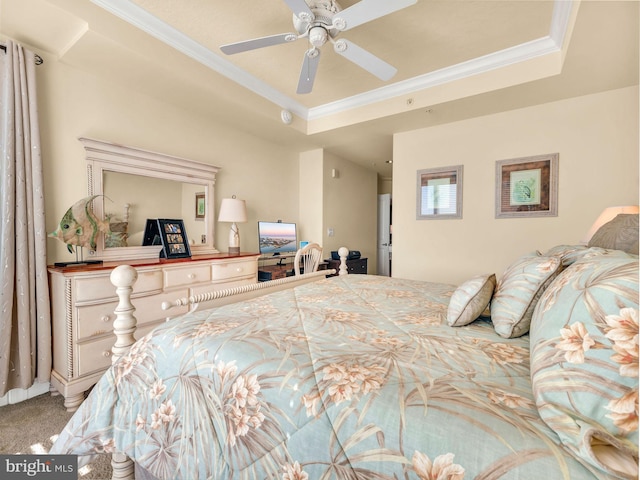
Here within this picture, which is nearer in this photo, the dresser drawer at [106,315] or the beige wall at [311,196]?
the dresser drawer at [106,315]

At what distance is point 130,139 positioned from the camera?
8.16 feet

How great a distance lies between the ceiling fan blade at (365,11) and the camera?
144cm

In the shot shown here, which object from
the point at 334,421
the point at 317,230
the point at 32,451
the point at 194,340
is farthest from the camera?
the point at 317,230

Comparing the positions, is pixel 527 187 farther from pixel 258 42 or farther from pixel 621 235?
pixel 258 42

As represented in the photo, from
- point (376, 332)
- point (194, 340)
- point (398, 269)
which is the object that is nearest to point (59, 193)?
point (194, 340)

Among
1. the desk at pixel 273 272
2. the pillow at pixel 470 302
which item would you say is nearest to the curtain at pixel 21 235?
the desk at pixel 273 272

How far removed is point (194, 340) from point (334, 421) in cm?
55

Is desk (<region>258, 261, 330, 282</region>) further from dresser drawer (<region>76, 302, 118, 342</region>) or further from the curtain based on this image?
the curtain

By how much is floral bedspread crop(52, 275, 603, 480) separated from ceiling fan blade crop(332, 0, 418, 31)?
5.11 feet

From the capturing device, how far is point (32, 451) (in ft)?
4.80

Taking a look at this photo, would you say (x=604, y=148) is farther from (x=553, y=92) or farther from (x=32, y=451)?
(x=32, y=451)

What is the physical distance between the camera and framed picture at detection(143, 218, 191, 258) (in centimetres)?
Result: 255

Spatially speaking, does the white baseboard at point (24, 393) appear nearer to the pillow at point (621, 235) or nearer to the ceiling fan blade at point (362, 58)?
the ceiling fan blade at point (362, 58)

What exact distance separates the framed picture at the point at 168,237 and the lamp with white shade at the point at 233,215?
471 mm
